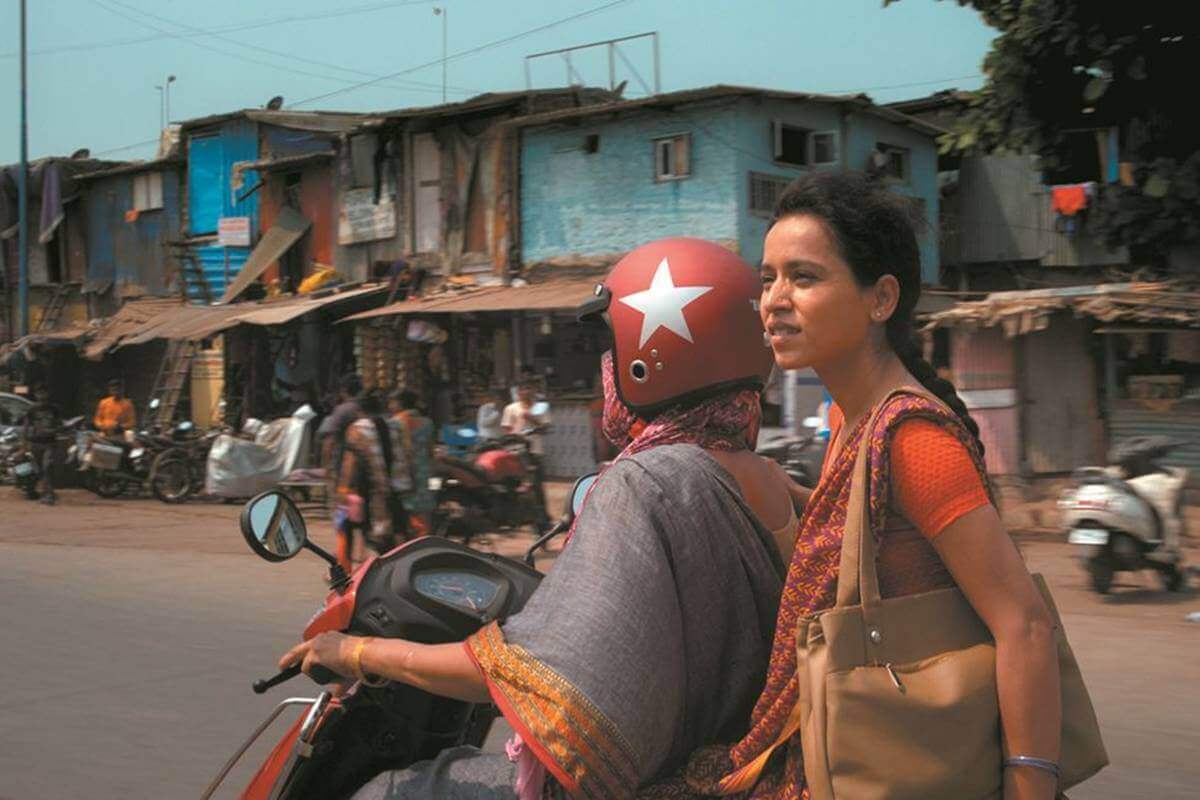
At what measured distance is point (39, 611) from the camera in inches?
320

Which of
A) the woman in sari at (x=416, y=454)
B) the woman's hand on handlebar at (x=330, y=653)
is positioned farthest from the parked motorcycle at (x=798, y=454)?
the woman's hand on handlebar at (x=330, y=653)

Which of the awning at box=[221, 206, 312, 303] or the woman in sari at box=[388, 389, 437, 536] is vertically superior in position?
the awning at box=[221, 206, 312, 303]

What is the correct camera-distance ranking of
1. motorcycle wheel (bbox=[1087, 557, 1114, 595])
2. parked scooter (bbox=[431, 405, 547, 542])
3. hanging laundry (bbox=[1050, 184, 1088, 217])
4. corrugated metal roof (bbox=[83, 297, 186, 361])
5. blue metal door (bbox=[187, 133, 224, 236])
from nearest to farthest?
motorcycle wheel (bbox=[1087, 557, 1114, 595]) → parked scooter (bbox=[431, 405, 547, 542]) → hanging laundry (bbox=[1050, 184, 1088, 217]) → corrugated metal roof (bbox=[83, 297, 186, 361]) → blue metal door (bbox=[187, 133, 224, 236])

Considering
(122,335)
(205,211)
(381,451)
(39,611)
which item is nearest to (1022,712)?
(39,611)

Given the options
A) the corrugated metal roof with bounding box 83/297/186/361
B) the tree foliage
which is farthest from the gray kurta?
the corrugated metal roof with bounding box 83/297/186/361

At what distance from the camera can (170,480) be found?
16781mm

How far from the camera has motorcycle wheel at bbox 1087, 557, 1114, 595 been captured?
8.62 metres

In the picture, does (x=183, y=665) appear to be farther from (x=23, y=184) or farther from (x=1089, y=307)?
(x=23, y=184)

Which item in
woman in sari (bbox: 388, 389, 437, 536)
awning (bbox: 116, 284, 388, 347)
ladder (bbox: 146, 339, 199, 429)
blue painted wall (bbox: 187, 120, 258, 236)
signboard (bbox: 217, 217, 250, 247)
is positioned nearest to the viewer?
woman in sari (bbox: 388, 389, 437, 536)

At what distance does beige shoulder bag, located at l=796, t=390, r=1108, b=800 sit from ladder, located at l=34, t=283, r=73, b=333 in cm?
3256

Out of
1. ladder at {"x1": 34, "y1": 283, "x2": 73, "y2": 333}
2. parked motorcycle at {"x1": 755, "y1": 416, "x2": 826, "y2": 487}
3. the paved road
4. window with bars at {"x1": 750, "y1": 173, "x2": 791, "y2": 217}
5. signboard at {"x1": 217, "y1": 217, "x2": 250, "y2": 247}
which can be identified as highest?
signboard at {"x1": 217, "y1": 217, "x2": 250, "y2": 247}

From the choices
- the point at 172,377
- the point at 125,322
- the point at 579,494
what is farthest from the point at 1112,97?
the point at 125,322

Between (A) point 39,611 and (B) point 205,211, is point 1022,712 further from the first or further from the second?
(B) point 205,211

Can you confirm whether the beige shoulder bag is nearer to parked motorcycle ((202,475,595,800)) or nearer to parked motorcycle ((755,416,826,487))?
parked motorcycle ((202,475,595,800))
